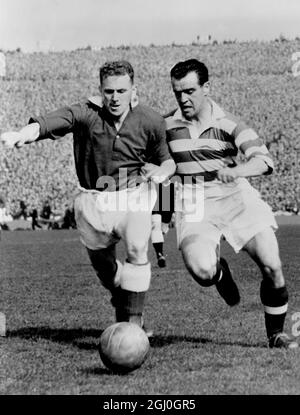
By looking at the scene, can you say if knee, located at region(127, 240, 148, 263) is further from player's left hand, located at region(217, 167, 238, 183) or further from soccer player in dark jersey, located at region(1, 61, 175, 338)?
player's left hand, located at region(217, 167, 238, 183)

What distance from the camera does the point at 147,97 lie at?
35781 mm

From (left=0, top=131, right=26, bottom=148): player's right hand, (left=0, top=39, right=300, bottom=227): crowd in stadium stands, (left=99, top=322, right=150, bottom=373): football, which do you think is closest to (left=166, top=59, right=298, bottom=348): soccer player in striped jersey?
(left=99, top=322, right=150, bottom=373): football

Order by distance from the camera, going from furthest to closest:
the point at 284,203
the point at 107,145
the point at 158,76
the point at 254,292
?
1. the point at 158,76
2. the point at 284,203
3. the point at 254,292
4. the point at 107,145

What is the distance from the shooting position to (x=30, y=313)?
797 cm

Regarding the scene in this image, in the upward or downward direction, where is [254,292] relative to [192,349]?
downward

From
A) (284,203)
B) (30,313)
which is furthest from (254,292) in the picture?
(284,203)

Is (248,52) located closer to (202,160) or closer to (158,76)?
(158,76)

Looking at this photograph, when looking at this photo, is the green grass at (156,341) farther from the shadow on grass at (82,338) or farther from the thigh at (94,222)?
the thigh at (94,222)

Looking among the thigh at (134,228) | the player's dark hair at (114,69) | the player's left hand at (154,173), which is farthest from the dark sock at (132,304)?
the player's dark hair at (114,69)

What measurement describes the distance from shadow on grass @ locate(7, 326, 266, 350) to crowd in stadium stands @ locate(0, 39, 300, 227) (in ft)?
73.0

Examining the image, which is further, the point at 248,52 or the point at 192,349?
the point at 248,52

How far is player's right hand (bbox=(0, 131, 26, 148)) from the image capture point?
5148 mm
